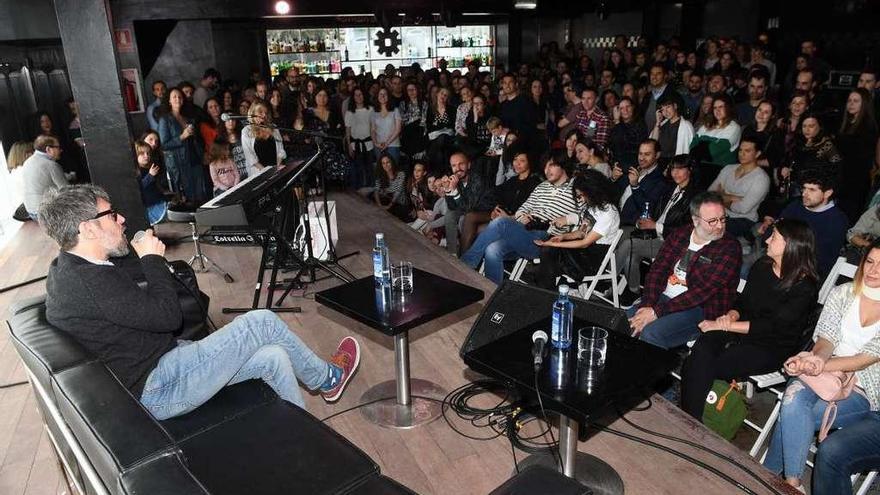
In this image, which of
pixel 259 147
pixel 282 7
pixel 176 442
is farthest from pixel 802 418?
pixel 282 7

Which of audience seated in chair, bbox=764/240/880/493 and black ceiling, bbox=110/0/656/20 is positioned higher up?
black ceiling, bbox=110/0/656/20

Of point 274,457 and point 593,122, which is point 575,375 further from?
point 593,122

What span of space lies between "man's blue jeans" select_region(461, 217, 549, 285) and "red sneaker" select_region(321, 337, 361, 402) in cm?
182

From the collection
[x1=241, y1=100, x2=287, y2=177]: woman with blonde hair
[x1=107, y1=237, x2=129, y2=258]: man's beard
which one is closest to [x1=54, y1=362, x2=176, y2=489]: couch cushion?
[x1=107, y1=237, x2=129, y2=258]: man's beard

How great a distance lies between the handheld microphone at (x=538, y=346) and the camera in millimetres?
2203

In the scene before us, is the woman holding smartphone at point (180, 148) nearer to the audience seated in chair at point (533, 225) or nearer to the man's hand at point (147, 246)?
the audience seated in chair at point (533, 225)

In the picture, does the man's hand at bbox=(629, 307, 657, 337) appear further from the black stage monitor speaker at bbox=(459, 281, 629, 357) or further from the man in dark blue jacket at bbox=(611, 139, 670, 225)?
the man in dark blue jacket at bbox=(611, 139, 670, 225)

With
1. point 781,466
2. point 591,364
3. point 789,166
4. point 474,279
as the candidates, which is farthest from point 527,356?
point 789,166

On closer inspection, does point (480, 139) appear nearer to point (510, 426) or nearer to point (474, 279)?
point (474, 279)

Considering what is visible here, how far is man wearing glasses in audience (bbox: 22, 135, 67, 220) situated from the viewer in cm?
583

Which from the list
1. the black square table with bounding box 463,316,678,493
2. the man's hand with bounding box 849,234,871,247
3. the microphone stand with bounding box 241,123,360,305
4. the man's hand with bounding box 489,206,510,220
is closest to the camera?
the black square table with bounding box 463,316,678,493

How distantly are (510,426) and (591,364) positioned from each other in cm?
80

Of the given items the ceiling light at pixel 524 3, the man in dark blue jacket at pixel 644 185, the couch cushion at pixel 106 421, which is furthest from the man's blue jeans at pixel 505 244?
the ceiling light at pixel 524 3

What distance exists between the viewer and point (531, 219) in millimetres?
4910
